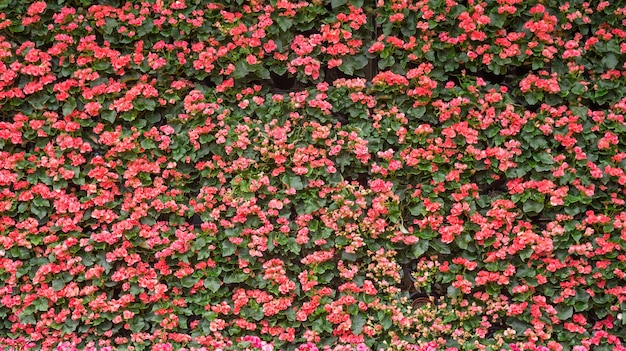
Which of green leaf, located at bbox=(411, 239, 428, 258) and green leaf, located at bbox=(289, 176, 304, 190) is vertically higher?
green leaf, located at bbox=(289, 176, 304, 190)

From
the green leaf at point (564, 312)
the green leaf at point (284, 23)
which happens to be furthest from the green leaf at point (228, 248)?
the green leaf at point (564, 312)

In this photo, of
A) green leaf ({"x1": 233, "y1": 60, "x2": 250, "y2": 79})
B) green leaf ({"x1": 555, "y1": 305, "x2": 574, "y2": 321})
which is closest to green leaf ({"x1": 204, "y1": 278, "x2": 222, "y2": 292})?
green leaf ({"x1": 233, "y1": 60, "x2": 250, "y2": 79})

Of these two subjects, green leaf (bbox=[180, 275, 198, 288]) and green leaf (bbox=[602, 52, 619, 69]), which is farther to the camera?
green leaf (bbox=[180, 275, 198, 288])

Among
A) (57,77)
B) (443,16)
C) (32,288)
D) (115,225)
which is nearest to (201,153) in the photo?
A: (115,225)

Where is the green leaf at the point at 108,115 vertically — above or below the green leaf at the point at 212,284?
above

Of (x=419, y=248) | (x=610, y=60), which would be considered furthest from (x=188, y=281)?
(x=610, y=60)

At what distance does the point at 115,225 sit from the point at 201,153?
23.4 inches

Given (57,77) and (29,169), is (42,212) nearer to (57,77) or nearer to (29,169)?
(29,169)

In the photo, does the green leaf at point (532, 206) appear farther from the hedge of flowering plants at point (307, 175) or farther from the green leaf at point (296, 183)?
the green leaf at point (296, 183)

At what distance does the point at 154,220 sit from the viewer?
9.85ft

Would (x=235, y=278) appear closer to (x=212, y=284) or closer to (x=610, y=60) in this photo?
(x=212, y=284)

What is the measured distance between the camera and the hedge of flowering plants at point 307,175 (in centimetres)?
293

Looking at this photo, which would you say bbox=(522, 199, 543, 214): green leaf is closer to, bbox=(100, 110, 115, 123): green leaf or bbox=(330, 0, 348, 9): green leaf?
bbox=(330, 0, 348, 9): green leaf

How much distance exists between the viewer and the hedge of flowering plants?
2.93 meters
